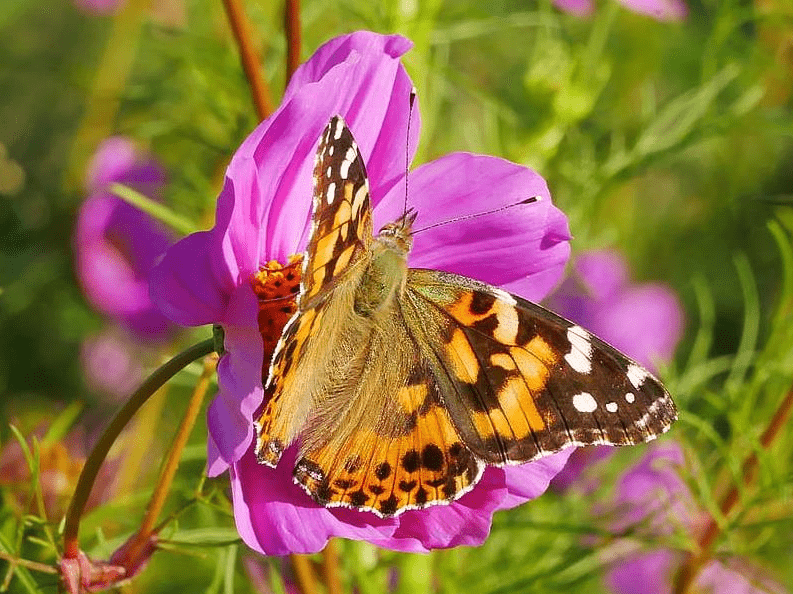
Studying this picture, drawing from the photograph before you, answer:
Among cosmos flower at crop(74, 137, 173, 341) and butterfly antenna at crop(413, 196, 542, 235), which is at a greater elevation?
butterfly antenna at crop(413, 196, 542, 235)

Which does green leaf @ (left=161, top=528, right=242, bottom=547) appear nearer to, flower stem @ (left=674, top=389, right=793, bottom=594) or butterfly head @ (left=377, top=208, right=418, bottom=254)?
butterfly head @ (left=377, top=208, right=418, bottom=254)

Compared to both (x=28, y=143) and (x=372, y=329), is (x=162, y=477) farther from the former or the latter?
(x=28, y=143)

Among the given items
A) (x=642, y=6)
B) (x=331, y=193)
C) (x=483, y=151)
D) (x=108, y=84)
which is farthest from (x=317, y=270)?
(x=108, y=84)

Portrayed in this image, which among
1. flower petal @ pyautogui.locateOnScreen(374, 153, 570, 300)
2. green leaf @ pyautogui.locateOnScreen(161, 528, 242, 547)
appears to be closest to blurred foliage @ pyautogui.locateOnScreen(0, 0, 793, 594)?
green leaf @ pyautogui.locateOnScreen(161, 528, 242, 547)

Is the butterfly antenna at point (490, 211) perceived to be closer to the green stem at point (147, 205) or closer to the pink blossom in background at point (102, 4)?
the green stem at point (147, 205)

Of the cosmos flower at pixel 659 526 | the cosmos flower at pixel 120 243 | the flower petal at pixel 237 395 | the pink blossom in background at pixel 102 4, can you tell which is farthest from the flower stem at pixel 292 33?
the pink blossom in background at pixel 102 4

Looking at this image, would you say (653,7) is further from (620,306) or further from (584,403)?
(620,306)
